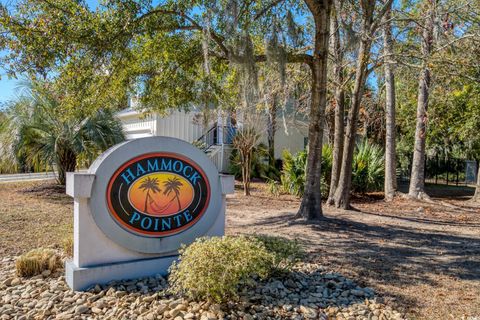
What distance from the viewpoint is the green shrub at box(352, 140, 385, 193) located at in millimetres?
12797

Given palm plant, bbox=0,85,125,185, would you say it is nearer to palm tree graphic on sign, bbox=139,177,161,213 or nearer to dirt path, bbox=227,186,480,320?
dirt path, bbox=227,186,480,320

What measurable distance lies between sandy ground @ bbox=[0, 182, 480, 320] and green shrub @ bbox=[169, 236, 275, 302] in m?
1.45

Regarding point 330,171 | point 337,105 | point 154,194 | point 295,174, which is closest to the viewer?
point 154,194

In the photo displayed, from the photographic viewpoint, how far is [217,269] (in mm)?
3475

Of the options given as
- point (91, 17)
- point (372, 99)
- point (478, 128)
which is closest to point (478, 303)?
point (91, 17)

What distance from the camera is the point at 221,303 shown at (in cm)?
346

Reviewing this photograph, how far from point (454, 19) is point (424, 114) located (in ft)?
10.1

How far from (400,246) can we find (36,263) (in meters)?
5.16

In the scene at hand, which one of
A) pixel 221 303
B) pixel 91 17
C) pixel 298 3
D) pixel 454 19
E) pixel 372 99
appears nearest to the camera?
pixel 221 303

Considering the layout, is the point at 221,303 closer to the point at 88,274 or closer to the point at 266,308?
the point at 266,308

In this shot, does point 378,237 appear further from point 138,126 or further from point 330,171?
point 138,126

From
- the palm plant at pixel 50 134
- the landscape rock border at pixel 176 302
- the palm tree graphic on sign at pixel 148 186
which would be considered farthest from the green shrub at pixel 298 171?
the palm tree graphic on sign at pixel 148 186

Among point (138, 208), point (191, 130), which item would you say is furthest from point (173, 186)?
point (191, 130)

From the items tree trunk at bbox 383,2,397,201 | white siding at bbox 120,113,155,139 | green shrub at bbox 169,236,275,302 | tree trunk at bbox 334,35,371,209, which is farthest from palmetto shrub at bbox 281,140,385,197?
green shrub at bbox 169,236,275,302
